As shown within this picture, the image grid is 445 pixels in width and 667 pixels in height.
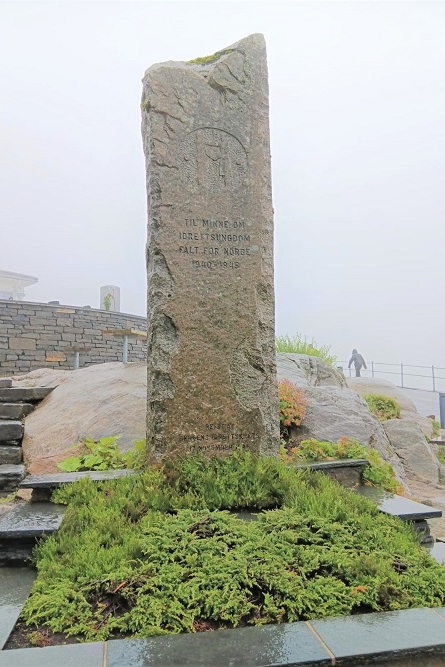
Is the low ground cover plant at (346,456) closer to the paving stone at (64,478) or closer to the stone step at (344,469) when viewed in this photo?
the stone step at (344,469)

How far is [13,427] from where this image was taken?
5660 mm

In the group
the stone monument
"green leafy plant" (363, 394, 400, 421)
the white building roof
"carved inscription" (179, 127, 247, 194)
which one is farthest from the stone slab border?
the white building roof

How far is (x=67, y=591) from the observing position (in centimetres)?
232

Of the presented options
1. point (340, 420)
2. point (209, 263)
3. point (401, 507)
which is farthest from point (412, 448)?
point (209, 263)

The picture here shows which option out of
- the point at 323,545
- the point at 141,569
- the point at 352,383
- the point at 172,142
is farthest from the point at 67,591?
the point at 352,383

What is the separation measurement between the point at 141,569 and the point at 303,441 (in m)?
2.34

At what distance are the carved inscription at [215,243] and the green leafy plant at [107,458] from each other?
1464 millimetres

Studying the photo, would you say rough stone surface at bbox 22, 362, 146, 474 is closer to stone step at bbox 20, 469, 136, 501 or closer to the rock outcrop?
stone step at bbox 20, 469, 136, 501

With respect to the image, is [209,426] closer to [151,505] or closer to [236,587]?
[151,505]

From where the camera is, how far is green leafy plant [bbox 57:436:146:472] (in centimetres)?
417

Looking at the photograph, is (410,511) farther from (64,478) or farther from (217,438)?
(64,478)

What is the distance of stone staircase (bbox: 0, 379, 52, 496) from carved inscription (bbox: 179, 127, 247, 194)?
9.84 ft

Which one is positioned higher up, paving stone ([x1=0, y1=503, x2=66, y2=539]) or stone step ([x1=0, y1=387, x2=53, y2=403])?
stone step ([x1=0, y1=387, x2=53, y2=403])

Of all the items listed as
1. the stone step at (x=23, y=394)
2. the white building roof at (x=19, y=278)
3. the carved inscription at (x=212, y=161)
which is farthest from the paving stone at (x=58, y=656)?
the white building roof at (x=19, y=278)
